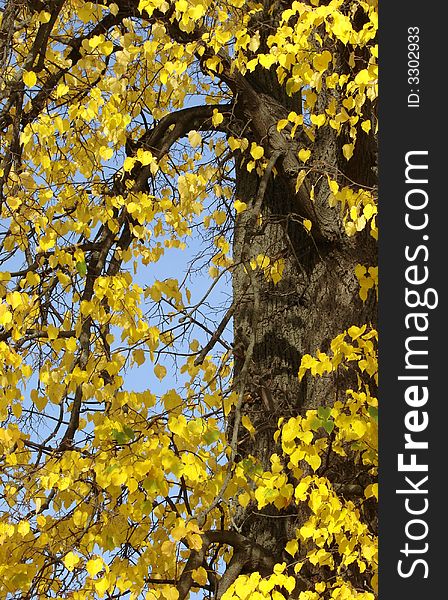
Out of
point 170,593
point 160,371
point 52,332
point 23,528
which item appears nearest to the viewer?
point 170,593

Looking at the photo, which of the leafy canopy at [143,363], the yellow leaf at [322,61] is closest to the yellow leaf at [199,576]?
the leafy canopy at [143,363]

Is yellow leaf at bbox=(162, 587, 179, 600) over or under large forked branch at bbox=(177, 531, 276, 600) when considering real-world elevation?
under

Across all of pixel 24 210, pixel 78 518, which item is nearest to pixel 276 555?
pixel 78 518

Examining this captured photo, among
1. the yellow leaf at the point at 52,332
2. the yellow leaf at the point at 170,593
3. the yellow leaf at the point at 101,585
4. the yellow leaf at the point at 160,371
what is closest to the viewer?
the yellow leaf at the point at 170,593

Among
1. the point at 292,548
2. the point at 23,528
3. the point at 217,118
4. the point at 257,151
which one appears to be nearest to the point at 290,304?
the point at 257,151

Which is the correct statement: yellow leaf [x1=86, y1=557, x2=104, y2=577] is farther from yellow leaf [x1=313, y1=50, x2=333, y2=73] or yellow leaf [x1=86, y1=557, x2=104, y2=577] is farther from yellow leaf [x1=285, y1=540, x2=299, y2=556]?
yellow leaf [x1=313, y1=50, x2=333, y2=73]

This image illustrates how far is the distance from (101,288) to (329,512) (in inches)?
49.2

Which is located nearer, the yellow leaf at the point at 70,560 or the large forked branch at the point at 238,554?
the yellow leaf at the point at 70,560

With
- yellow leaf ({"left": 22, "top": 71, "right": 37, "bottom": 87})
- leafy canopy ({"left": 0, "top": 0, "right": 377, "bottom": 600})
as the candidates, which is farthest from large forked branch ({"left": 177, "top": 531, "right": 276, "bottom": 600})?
yellow leaf ({"left": 22, "top": 71, "right": 37, "bottom": 87})

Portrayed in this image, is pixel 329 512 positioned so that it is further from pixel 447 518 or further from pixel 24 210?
pixel 24 210

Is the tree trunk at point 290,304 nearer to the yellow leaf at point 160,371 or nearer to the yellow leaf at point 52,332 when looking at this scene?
the yellow leaf at point 160,371

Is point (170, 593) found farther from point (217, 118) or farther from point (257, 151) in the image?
point (217, 118)

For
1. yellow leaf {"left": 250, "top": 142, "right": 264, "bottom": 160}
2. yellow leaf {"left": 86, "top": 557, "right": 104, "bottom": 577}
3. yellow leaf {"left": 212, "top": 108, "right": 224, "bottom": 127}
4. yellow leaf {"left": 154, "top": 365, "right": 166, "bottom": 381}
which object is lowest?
yellow leaf {"left": 86, "top": 557, "right": 104, "bottom": 577}

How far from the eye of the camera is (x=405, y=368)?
3188 millimetres
